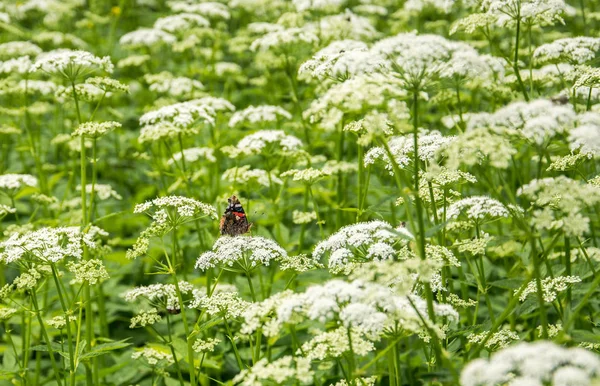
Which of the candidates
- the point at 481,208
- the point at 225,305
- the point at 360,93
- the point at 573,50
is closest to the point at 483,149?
the point at 360,93

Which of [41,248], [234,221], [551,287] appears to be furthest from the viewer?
[234,221]

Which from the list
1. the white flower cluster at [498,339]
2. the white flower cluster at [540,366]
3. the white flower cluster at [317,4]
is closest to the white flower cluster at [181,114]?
the white flower cluster at [317,4]

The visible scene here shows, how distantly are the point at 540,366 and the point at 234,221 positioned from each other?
16.1 ft

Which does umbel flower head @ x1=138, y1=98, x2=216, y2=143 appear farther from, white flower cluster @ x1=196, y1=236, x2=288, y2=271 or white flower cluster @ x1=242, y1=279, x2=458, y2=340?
white flower cluster @ x1=242, y1=279, x2=458, y2=340

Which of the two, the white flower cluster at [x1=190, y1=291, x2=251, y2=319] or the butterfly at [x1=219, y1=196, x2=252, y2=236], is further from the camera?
the butterfly at [x1=219, y1=196, x2=252, y2=236]

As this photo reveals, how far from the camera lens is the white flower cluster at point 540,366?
3186 millimetres

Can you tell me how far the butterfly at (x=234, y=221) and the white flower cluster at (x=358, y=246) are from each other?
1774mm

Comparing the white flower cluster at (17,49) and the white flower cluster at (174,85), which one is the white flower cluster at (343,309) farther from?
the white flower cluster at (17,49)

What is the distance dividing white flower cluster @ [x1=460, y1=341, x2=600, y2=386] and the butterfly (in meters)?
4.47

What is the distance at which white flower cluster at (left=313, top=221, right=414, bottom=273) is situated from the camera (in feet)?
18.7

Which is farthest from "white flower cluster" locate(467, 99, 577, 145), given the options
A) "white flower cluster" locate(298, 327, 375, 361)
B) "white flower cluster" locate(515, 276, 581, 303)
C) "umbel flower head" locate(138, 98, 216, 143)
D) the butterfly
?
"umbel flower head" locate(138, 98, 216, 143)

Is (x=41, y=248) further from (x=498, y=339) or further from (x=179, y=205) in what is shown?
(x=498, y=339)

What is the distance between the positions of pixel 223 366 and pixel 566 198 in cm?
536

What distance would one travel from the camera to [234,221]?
7.81 meters
